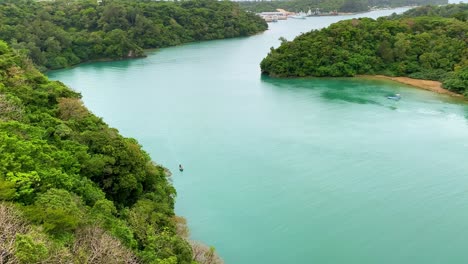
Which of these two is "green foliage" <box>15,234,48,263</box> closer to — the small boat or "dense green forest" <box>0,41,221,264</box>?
"dense green forest" <box>0,41,221,264</box>

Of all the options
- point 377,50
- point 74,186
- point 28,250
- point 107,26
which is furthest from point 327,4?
point 28,250

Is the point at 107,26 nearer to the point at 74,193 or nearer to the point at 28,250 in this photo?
the point at 74,193

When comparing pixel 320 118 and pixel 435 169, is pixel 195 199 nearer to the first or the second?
pixel 435 169

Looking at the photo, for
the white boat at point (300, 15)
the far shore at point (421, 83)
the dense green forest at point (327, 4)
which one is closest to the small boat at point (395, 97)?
the far shore at point (421, 83)

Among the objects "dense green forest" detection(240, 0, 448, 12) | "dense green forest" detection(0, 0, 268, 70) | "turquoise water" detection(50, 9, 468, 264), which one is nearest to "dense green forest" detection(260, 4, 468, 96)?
"turquoise water" detection(50, 9, 468, 264)

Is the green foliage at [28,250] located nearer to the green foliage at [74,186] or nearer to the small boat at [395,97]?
the green foliage at [74,186]

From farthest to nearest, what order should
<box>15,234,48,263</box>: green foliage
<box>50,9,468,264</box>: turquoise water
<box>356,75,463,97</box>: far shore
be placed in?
<box>356,75,463,97</box>: far shore → <box>50,9,468,264</box>: turquoise water → <box>15,234,48,263</box>: green foliage

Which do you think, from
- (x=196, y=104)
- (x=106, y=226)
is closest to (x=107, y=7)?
(x=196, y=104)
